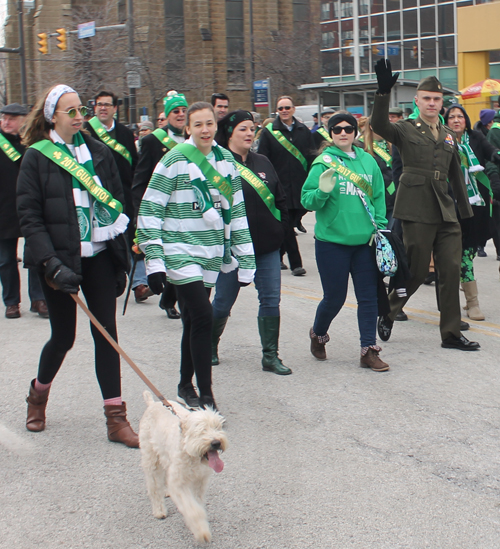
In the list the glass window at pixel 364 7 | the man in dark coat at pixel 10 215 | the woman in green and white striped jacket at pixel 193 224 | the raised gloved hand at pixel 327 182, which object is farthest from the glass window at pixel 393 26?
the woman in green and white striped jacket at pixel 193 224

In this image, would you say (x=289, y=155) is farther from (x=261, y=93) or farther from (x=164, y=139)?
(x=261, y=93)

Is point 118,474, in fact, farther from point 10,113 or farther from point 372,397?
point 10,113

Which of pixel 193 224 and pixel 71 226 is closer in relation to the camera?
pixel 71 226

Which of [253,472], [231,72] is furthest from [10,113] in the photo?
[231,72]

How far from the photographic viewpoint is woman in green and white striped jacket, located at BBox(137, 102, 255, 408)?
14.8 ft

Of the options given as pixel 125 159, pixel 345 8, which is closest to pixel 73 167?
pixel 125 159

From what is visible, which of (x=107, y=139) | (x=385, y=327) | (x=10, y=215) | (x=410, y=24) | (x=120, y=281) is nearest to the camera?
(x=120, y=281)

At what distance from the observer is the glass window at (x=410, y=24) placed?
41.0 metres

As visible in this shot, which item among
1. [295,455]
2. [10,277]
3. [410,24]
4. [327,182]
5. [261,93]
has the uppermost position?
[410,24]

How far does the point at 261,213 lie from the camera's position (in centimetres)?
567

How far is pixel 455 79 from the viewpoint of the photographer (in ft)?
133

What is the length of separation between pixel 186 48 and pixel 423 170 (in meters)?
49.9

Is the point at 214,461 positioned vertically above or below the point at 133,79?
below

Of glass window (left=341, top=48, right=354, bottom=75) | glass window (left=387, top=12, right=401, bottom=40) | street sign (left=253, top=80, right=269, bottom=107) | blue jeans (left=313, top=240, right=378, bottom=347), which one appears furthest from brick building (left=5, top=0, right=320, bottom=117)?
blue jeans (left=313, top=240, right=378, bottom=347)
